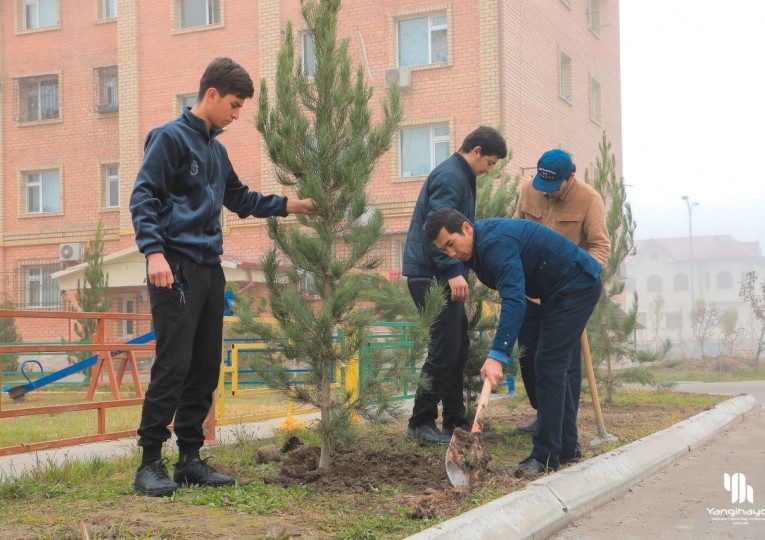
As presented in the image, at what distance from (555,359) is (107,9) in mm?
24724

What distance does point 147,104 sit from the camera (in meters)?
25.5

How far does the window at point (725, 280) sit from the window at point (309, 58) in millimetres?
86750

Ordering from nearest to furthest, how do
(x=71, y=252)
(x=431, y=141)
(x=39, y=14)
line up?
(x=431, y=141) < (x=71, y=252) < (x=39, y=14)

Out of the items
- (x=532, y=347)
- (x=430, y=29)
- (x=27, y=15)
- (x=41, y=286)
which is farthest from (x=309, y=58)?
(x=27, y=15)

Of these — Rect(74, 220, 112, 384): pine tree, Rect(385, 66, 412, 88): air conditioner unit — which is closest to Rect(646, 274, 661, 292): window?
Rect(385, 66, 412, 88): air conditioner unit

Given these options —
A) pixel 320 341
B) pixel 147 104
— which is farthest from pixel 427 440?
pixel 147 104

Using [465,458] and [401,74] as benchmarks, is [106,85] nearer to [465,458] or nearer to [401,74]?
[401,74]

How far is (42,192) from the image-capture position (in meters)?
27.7

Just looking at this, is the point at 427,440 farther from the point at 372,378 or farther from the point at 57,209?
the point at 57,209

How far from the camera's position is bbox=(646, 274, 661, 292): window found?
87.1 metres

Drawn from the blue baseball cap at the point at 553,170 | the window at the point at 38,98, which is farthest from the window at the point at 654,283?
the blue baseball cap at the point at 553,170

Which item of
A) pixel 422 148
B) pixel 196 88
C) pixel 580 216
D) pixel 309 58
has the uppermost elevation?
pixel 196 88

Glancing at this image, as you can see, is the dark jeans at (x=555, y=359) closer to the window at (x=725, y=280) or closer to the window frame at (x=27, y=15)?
the window frame at (x=27, y=15)

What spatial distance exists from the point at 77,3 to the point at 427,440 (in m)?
24.4
